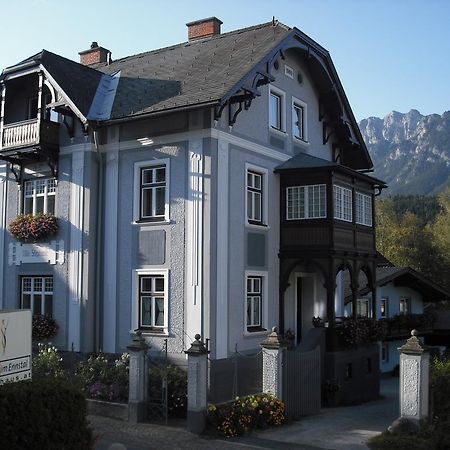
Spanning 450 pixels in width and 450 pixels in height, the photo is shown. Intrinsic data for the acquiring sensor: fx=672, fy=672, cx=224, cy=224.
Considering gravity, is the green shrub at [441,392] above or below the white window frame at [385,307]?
below

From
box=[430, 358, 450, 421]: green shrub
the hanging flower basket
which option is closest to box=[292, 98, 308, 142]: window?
the hanging flower basket

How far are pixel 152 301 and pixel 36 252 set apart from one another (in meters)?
4.41

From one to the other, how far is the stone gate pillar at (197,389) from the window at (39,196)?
815 cm

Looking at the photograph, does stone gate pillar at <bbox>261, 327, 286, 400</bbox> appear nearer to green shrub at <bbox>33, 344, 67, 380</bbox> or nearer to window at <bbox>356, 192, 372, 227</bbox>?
green shrub at <bbox>33, 344, 67, 380</bbox>

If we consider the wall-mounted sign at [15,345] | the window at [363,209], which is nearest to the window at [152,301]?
the window at [363,209]

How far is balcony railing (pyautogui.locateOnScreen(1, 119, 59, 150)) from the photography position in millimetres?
19438

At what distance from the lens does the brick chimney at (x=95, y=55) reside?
25.7 m

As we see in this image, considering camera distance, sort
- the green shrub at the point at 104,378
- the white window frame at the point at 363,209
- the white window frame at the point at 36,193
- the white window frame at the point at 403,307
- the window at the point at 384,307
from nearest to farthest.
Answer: the green shrub at the point at 104,378
the white window frame at the point at 36,193
the white window frame at the point at 363,209
the window at the point at 384,307
the white window frame at the point at 403,307

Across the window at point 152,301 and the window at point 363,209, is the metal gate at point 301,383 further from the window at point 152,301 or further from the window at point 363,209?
the window at point 363,209

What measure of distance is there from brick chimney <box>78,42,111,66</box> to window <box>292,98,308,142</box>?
8.04m

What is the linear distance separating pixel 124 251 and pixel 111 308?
1646 mm

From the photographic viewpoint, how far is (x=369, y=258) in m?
21.6

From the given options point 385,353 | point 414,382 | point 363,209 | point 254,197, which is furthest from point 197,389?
point 385,353

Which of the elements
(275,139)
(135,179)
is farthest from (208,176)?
(275,139)
